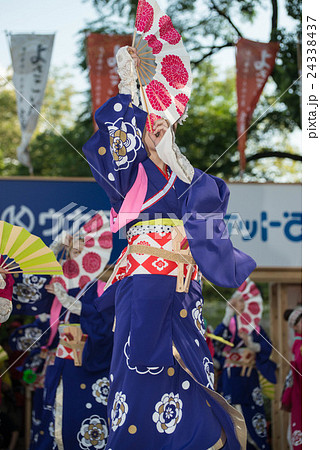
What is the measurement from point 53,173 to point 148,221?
10.6 meters

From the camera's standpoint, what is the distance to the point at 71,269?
14.4ft

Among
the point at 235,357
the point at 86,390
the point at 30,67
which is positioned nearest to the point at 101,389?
the point at 86,390

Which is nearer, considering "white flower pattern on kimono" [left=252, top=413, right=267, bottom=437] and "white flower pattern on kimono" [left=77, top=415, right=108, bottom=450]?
"white flower pattern on kimono" [left=77, top=415, right=108, bottom=450]

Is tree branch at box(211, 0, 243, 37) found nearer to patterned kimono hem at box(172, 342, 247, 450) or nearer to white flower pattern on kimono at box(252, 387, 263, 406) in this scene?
white flower pattern on kimono at box(252, 387, 263, 406)

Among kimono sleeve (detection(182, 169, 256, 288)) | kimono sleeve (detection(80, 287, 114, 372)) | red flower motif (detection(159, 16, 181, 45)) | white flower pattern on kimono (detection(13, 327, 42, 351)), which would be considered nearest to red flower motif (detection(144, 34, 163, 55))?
red flower motif (detection(159, 16, 181, 45))

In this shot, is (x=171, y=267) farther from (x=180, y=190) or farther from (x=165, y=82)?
(x=165, y=82)

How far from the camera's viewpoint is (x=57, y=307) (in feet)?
14.1

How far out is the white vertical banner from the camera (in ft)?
24.3

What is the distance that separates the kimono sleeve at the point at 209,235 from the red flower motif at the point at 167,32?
0.82 meters

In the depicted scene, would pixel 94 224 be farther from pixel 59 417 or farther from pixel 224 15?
pixel 224 15

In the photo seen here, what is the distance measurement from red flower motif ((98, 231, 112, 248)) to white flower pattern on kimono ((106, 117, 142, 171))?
68.3 inches

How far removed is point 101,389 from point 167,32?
2.19 metres

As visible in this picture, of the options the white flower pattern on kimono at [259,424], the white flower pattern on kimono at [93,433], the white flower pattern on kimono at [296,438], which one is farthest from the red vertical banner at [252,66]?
the white flower pattern on kimono at [93,433]
